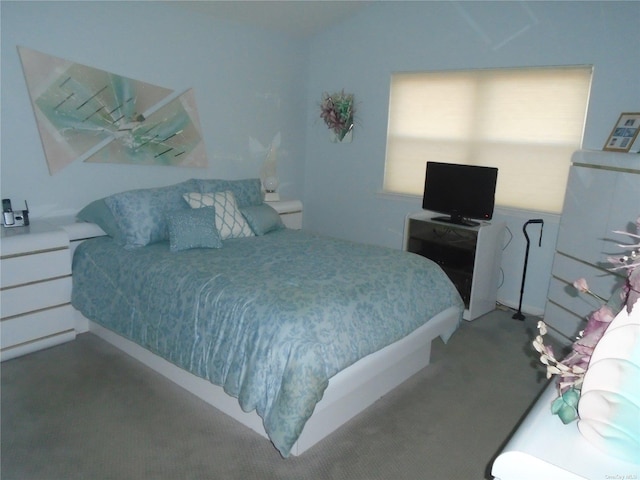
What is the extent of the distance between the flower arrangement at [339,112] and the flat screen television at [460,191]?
1174mm

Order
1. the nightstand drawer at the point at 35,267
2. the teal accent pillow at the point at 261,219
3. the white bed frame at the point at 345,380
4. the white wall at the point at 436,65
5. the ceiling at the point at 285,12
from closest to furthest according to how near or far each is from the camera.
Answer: the white bed frame at the point at 345,380 → the nightstand drawer at the point at 35,267 → the white wall at the point at 436,65 → the teal accent pillow at the point at 261,219 → the ceiling at the point at 285,12

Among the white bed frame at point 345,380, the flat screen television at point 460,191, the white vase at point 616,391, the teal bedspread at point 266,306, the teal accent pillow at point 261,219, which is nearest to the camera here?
the white vase at point 616,391

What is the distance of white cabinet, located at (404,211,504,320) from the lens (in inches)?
145

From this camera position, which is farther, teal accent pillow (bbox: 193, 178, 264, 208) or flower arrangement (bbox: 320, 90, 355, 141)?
flower arrangement (bbox: 320, 90, 355, 141)

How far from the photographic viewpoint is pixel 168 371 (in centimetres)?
272

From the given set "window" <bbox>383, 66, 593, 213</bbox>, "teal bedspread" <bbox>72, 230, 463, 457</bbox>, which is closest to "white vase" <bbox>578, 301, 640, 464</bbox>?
"teal bedspread" <bbox>72, 230, 463, 457</bbox>

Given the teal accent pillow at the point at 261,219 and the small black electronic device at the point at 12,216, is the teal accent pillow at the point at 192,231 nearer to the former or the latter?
Result: the teal accent pillow at the point at 261,219

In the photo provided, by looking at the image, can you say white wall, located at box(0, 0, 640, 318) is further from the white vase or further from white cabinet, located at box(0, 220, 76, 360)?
the white vase

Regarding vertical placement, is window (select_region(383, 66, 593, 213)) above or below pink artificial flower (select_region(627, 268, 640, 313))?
above

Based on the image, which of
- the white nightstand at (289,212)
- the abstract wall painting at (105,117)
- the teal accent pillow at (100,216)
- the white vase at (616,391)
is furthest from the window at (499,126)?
the white vase at (616,391)

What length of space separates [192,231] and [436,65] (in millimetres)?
2707

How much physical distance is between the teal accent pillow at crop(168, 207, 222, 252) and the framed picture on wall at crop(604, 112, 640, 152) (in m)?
2.86

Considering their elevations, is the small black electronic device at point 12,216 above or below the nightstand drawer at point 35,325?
above

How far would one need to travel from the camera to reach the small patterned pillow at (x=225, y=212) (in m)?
3.38
